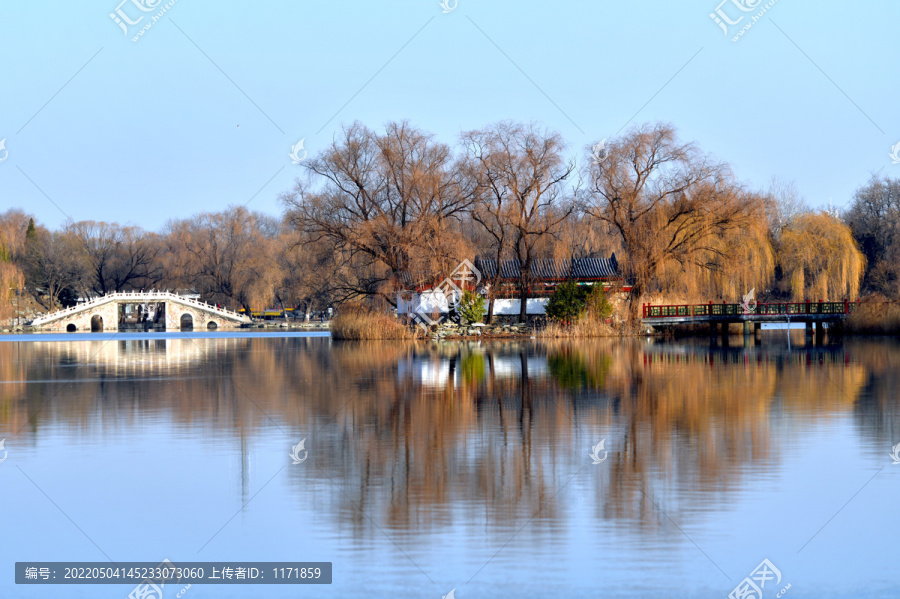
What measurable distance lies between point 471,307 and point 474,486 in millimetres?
35680

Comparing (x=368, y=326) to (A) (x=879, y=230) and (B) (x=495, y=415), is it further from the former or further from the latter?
(A) (x=879, y=230)

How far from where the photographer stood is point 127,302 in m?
72.1

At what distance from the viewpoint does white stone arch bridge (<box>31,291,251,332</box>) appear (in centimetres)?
6900

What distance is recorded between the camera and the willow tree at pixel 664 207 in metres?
42.5

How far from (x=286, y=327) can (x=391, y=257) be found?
30163 millimetres

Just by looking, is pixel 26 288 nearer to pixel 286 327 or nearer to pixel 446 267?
pixel 286 327

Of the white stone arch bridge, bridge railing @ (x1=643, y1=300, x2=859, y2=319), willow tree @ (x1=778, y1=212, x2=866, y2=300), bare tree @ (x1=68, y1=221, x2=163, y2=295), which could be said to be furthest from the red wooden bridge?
bare tree @ (x1=68, y1=221, x2=163, y2=295)

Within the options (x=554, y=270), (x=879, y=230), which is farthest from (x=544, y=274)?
(x=879, y=230)

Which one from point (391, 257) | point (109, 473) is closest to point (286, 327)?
point (391, 257)

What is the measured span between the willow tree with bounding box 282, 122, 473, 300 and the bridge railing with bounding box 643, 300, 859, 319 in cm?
1160

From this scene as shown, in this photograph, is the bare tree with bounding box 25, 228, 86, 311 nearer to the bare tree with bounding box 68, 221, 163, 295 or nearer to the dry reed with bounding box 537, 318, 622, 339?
the bare tree with bounding box 68, 221, 163, 295

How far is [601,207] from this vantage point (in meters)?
44.7

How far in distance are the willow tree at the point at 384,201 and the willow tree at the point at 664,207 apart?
23.7ft

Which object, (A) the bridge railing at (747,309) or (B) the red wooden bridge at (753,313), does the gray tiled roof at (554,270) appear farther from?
(B) the red wooden bridge at (753,313)
